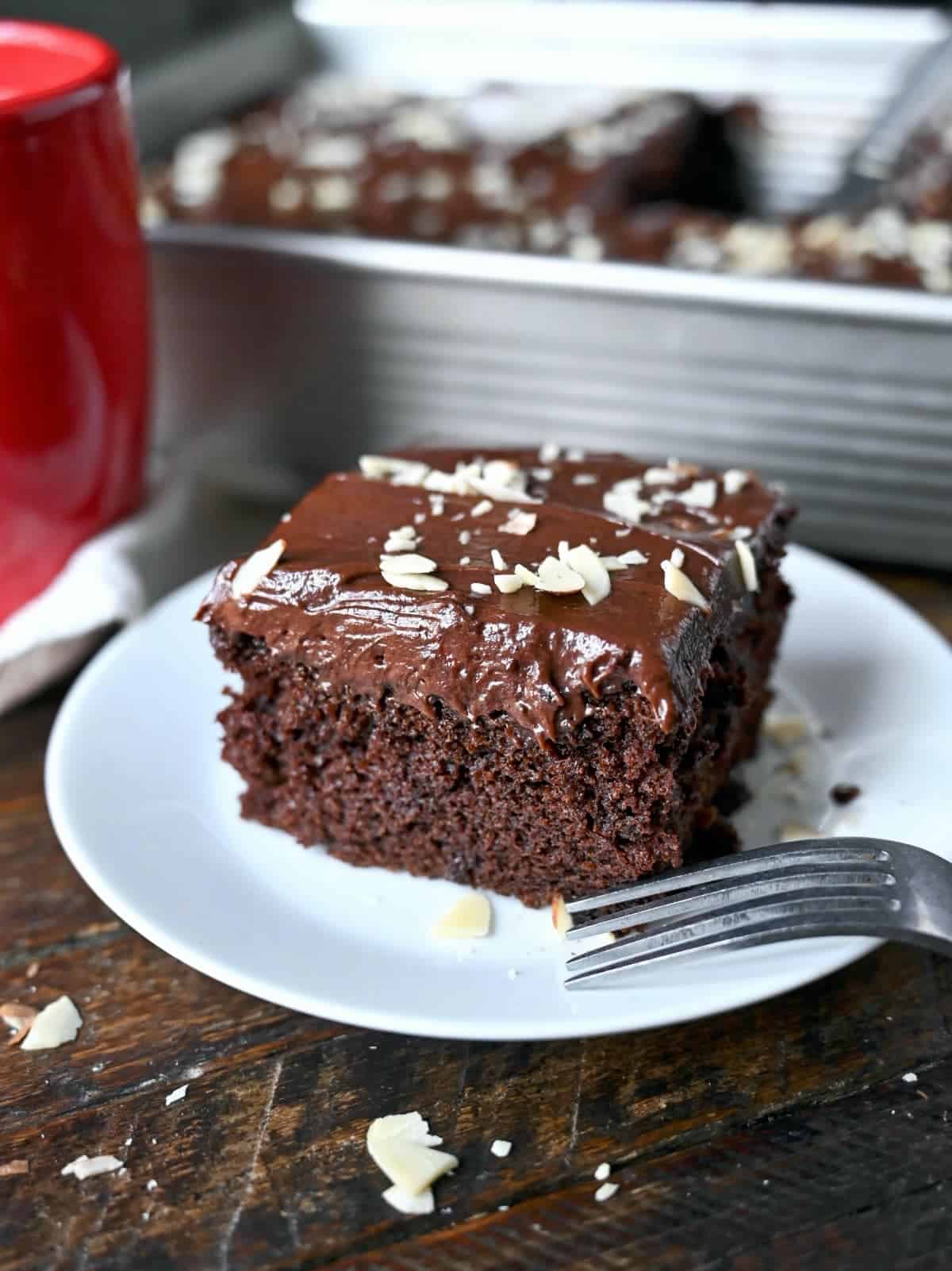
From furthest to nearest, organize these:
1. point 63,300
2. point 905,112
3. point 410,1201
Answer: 1. point 905,112
2. point 63,300
3. point 410,1201

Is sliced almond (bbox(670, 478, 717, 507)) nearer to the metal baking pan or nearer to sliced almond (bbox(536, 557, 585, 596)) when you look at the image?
sliced almond (bbox(536, 557, 585, 596))

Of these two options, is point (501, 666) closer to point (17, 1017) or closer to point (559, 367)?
point (17, 1017)

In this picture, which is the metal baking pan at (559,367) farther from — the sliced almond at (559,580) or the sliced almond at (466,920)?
the sliced almond at (466,920)

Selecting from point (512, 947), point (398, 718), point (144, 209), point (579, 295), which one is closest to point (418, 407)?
point (579, 295)

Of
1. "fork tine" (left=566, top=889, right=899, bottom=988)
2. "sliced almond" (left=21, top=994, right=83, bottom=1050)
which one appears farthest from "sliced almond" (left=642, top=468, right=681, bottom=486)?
"sliced almond" (left=21, top=994, right=83, bottom=1050)

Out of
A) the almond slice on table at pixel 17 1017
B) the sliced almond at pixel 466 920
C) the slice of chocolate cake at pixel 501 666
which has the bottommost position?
the almond slice on table at pixel 17 1017

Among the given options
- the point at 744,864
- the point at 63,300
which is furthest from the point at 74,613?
the point at 744,864

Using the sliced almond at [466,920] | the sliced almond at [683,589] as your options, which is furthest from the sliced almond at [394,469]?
the sliced almond at [466,920]
